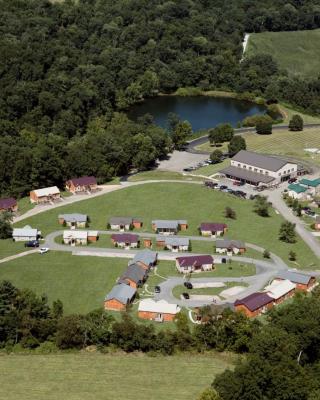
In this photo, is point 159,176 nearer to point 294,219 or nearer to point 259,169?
point 259,169

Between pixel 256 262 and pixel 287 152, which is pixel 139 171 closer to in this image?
pixel 287 152

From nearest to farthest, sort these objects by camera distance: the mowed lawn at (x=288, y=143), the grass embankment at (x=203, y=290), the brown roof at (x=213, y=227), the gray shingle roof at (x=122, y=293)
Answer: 1. the gray shingle roof at (x=122, y=293)
2. the grass embankment at (x=203, y=290)
3. the brown roof at (x=213, y=227)
4. the mowed lawn at (x=288, y=143)

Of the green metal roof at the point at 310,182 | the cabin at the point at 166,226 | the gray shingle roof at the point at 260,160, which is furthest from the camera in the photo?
the gray shingle roof at the point at 260,160

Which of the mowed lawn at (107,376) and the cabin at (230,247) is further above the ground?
the cabin at (230,247)

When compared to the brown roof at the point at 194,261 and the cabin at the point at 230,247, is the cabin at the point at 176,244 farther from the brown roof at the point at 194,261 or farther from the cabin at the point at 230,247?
the brown roof at the point at 194,261

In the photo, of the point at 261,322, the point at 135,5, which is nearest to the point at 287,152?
the point at 261,322

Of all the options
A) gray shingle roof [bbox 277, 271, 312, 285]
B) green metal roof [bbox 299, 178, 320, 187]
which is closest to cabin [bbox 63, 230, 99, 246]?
gray shingle roof [bbox 277, 271, 312, 285]

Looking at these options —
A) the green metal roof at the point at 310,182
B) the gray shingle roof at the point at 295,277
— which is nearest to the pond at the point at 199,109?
the green metal roof at the point at 310,182

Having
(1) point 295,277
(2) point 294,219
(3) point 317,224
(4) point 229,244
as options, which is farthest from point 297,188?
(1) point 295,277
